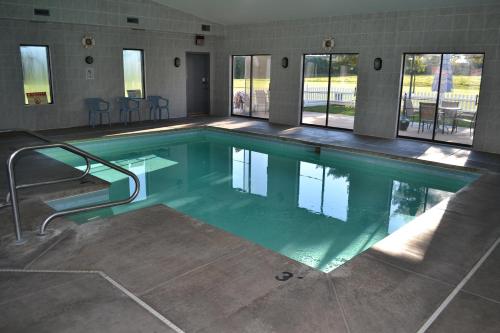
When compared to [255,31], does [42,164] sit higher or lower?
lower

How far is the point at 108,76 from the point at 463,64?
26.7 ft

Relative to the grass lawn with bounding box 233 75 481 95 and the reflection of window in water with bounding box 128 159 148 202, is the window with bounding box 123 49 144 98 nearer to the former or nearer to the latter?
the reflection of window in water with bounding box 128 159 148 202

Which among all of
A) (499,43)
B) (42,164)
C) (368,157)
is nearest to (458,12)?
(499,43)

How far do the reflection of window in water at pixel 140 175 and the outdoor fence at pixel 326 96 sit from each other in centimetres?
478

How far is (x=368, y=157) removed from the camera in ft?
25.6

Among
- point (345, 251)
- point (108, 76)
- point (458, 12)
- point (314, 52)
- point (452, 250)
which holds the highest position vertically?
point (458, 12)

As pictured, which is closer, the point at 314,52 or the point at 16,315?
the point at 16,315

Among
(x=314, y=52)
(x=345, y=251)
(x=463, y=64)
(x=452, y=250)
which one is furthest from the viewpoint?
(x=314, y=52)

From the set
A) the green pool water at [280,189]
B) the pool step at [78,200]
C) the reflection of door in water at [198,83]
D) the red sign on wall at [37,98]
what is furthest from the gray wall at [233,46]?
the pool step at [78,200]

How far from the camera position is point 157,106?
37.1ft

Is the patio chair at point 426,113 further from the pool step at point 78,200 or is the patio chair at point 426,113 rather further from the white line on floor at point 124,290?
the white line on floor at point 124,290

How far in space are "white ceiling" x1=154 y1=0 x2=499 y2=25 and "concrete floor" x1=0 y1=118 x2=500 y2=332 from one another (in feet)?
17.7

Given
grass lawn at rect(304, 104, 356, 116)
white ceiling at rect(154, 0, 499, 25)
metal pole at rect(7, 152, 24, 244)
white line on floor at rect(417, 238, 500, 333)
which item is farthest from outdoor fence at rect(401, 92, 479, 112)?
metal pole at rect(7, 152, 24, 244)

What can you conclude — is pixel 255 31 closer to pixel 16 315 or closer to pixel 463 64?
pixel 463 64
